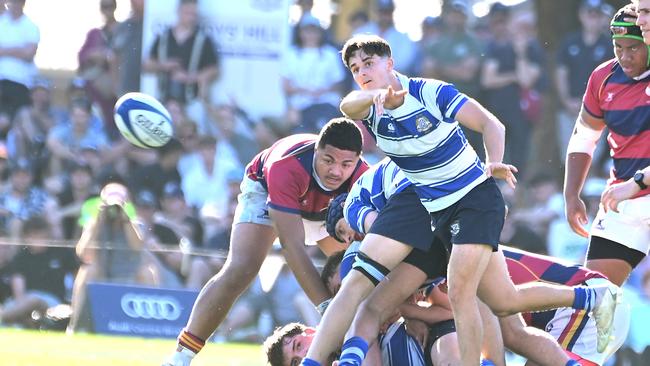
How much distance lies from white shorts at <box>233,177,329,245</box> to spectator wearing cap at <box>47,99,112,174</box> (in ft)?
19.7

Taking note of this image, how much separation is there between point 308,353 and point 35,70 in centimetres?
875

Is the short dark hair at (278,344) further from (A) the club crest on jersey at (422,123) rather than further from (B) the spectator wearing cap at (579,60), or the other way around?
(B) the spectator wearing cap at (579,60)

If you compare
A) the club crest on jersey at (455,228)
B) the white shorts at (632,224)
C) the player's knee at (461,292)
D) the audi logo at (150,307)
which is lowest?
the audi logo at (150,307)

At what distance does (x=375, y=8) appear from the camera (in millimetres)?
15531

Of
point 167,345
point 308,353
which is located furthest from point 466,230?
point 167,345

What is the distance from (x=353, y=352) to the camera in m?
7.52

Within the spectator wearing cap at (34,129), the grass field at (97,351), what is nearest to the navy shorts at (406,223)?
the grass field at (97,351)

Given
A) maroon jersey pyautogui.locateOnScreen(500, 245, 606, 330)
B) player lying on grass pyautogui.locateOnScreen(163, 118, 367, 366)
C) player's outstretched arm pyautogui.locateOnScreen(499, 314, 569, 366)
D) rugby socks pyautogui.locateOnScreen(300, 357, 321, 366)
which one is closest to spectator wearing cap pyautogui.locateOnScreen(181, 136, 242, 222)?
A: player lying on grass pyautogui.locateOnScreen(163, 118, 367, 366)

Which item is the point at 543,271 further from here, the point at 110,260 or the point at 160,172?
the point at 160,172

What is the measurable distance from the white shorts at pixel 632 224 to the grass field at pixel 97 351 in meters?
2.84

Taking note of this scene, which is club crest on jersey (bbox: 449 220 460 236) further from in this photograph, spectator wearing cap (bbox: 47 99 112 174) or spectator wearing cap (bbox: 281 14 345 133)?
spectator wearing cap (bbox: 47 99 112 174)

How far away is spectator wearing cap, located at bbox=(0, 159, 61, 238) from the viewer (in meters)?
14.8

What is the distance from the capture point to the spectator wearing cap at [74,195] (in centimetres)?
1459

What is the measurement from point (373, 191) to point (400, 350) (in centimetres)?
87
